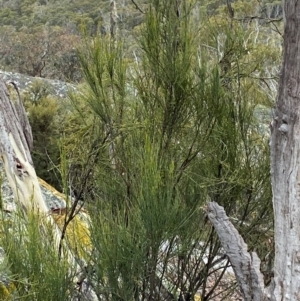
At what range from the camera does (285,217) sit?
4.76 feet

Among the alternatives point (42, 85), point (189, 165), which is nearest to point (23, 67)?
point (42, 85)

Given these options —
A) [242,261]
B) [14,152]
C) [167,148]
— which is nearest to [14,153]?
[14,152]

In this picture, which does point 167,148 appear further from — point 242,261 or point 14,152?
point 14,152

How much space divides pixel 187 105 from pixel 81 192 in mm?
563

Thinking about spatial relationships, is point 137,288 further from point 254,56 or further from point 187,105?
point 254,56

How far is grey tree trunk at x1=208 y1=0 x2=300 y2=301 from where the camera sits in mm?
1393

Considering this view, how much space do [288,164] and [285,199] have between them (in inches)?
4.2

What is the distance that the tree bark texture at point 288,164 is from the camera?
139 centimetres

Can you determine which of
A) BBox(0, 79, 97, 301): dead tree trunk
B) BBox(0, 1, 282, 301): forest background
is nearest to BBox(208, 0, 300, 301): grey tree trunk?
BBox(0, 1, 282, 301): forest background

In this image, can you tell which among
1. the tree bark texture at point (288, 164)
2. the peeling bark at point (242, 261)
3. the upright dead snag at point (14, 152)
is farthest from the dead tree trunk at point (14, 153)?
the tree bark texture at point (288, 164)

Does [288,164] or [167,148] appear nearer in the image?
[288,164]

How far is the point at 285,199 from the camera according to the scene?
4.76 feet

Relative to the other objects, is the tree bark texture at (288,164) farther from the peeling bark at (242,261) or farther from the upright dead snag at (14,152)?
the upright dead snag at (14,152)

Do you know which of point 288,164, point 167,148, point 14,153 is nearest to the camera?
point 288,164
